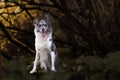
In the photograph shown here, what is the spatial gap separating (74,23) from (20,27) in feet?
7.68

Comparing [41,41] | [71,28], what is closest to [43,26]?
[41,41]

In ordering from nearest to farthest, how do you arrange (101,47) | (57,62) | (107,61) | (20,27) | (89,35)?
(107,61) < (57,62) < (101,47) < (89,35) < (20,27)

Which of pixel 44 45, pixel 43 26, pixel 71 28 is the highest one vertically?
pixel 71 28

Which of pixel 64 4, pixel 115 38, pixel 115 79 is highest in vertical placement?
pixel 64 4

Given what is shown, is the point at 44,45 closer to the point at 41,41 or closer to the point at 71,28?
the point at 41,41

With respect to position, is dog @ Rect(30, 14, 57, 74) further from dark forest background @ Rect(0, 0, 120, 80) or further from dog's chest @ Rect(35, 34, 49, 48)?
dark forest background @ Rect(0, 0, 120, 80)

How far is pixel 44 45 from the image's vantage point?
19.0ft

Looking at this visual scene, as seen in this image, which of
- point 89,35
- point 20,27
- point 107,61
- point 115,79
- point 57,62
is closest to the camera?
point 107,61

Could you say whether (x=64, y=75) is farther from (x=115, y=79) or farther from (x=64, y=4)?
(x=64, y=4)

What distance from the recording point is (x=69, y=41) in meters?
8.72

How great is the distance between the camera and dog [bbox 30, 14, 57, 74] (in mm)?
5738

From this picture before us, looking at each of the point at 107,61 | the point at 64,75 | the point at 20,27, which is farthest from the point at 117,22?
the point at 64,75

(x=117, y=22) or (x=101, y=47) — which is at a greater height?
(x=117, y=22)

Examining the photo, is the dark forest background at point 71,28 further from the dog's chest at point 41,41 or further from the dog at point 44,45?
the dog's chest at point 41,41
